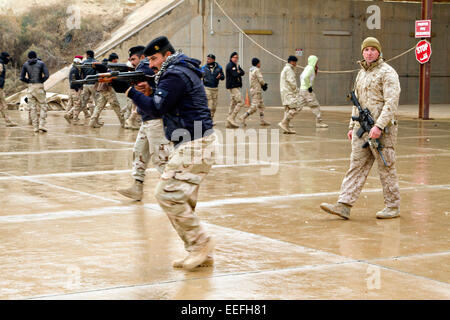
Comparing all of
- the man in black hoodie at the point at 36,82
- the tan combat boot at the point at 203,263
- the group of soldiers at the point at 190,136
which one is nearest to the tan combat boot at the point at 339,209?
the group of soldiers at the point at 190,136

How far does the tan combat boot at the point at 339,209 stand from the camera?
8.18 meters

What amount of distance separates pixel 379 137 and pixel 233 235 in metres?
2.00

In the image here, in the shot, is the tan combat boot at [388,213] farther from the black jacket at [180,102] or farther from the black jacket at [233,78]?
the black jacket at [233,78]

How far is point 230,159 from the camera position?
44.4ft

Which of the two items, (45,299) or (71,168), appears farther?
(71,168)

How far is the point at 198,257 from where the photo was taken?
598 centimetres

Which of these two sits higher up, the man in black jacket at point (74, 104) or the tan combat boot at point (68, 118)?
the man in black jacket at point (74, 104)

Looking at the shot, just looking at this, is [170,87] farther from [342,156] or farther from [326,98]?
[326,98]

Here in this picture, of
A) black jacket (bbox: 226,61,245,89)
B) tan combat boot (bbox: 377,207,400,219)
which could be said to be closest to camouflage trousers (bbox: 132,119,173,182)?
tan combat boot (bbox: 377,207,400,219)

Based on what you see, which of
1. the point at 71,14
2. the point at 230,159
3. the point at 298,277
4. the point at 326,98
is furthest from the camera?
the point at 71,14
